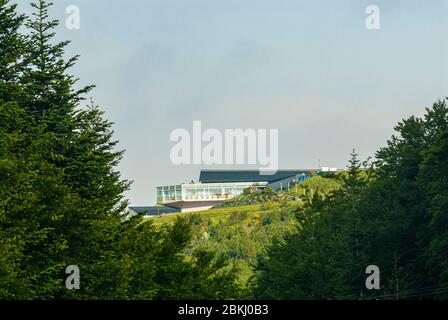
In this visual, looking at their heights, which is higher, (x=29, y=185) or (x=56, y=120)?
(x=56, y=120)

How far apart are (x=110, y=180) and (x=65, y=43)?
7473 millimetres

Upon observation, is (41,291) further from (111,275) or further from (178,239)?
(178,239)

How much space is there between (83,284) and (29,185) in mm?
8374

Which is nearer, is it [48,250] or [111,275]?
[48,250]

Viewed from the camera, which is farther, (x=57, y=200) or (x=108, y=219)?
(x=108, y=219)

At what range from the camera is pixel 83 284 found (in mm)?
49500

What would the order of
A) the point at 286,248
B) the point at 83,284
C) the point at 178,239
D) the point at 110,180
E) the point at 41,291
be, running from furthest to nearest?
the point at 286,248
the point at 178,239
the point at 110,180
the point at 83,284
the point at 41,291

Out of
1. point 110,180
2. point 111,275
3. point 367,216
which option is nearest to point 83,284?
point 111,275

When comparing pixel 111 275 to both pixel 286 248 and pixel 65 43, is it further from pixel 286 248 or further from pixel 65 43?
pixel 286 248

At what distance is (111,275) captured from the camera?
1978 inches

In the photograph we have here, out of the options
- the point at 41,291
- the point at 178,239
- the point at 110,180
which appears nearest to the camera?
the point at 41,291
